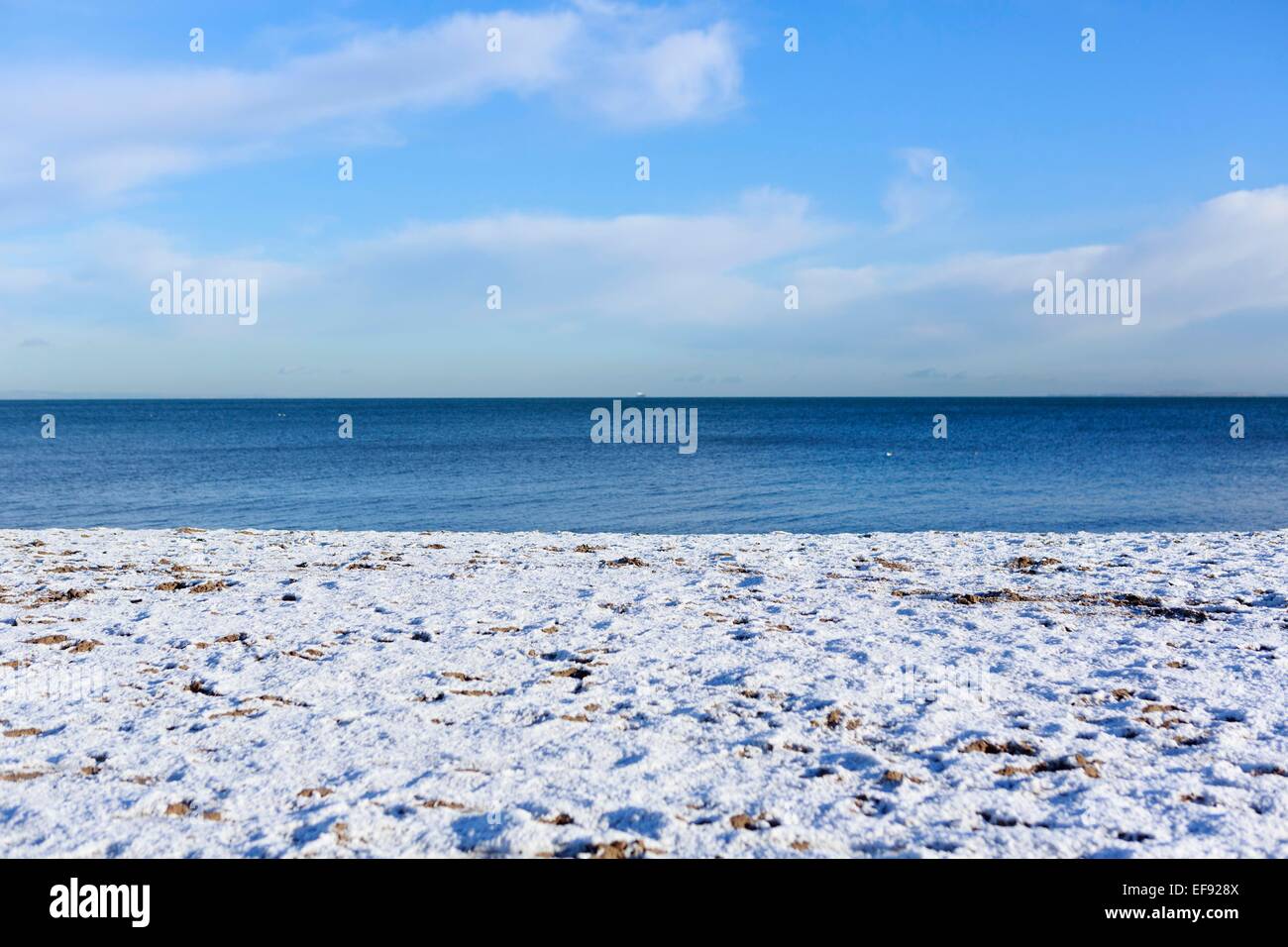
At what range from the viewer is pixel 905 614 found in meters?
9.52

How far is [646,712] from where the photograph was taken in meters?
6.45

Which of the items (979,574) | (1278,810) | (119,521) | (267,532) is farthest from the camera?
(119,521)

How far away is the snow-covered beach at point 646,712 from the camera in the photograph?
15.5 feet

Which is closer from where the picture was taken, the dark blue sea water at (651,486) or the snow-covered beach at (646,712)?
the snow-covered beach at (646,712)

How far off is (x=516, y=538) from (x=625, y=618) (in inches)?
261

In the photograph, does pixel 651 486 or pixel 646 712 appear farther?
pixel 651 486

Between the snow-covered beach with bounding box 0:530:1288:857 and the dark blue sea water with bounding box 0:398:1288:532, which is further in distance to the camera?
the dark blue sea water with bounding box 0:398:1288:532

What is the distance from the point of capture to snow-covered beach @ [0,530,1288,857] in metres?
4.71
